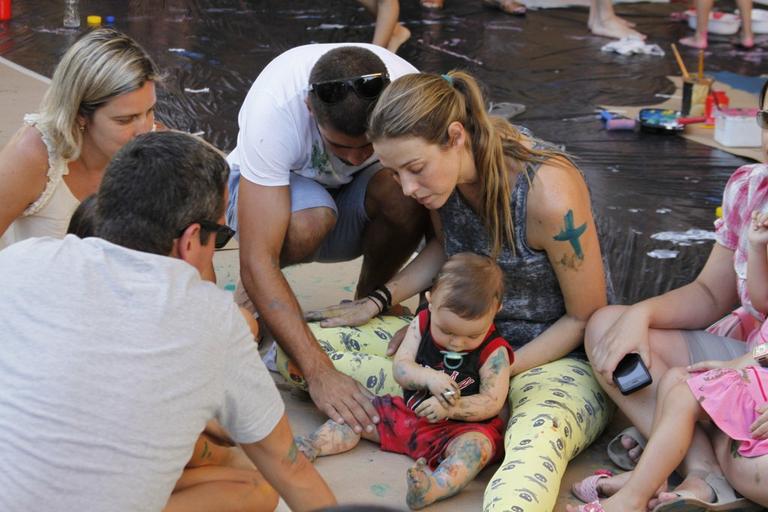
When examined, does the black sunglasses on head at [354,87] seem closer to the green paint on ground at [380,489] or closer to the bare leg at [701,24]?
the green paint on ground at [380,489]

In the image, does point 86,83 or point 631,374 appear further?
point 86,83

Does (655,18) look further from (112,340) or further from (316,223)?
(112,340)

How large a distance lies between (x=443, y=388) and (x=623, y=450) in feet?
1.67

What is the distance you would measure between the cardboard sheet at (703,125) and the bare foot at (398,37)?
1.50 m

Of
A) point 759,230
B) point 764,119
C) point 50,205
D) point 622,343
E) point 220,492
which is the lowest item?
point 220,492

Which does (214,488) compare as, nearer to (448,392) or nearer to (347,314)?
(448,392)

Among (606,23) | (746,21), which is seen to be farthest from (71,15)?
(746,21)

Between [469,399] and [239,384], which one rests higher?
[239,384]

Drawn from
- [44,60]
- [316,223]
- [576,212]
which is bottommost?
[44,60]

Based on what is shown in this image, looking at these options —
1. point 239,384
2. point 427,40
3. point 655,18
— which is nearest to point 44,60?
point 427,40

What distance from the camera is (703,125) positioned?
534cm

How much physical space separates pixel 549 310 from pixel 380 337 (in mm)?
483

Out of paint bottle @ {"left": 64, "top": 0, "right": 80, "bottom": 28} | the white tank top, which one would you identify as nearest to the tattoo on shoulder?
the white tank top

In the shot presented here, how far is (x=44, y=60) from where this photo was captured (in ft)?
20.7
